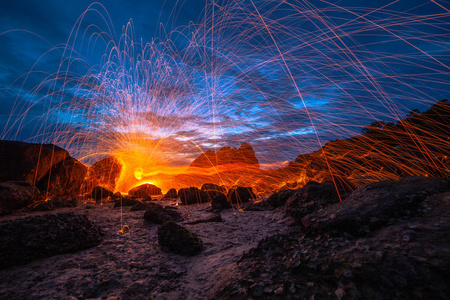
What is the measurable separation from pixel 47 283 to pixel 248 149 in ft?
183

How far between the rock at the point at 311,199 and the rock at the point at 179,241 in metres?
3.62

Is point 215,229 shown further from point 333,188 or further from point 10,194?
point 10,194

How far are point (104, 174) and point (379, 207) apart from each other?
2107 centimetres

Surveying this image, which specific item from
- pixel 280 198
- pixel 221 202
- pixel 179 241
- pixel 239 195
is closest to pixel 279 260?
pixel 179 241

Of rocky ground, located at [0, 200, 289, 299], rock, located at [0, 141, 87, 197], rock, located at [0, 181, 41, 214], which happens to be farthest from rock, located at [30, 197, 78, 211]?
rocky ground, located at [0, 200, 289, 299]

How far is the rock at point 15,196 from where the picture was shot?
817 centimetres

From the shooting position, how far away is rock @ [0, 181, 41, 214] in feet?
26.8

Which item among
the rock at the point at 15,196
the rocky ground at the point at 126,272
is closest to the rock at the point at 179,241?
the rocky ground at the point at 126,272

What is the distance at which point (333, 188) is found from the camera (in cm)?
757

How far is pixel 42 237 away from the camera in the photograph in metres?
4.19

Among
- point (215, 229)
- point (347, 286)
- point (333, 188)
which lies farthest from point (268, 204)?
point (347, 286)

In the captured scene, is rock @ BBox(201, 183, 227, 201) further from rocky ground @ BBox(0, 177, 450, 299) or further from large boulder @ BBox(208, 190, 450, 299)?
large boulder @ BBox(208, 190, 450, 299)

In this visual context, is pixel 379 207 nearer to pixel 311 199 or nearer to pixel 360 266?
pixel 360 266

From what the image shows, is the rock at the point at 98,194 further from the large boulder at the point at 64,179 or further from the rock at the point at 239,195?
the rock at the point at 239,195
